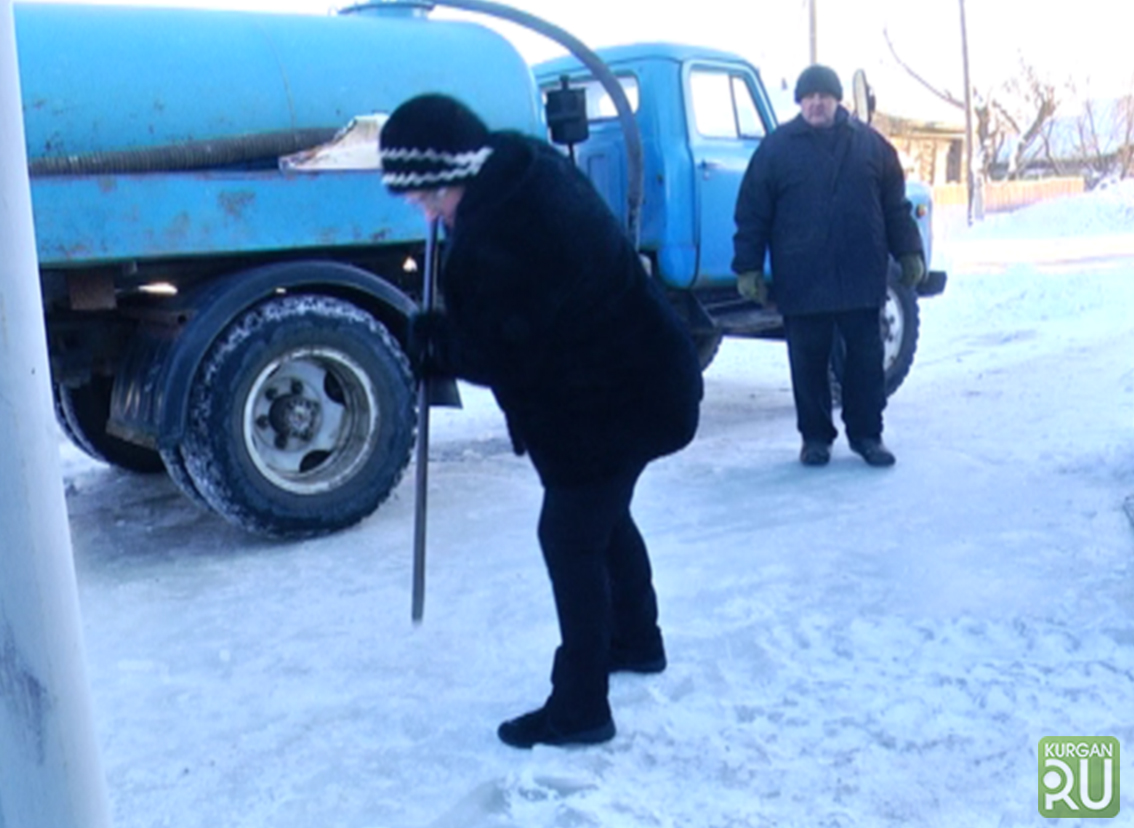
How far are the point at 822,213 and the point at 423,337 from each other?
10.5ft

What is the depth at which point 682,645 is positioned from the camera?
368 centimetres

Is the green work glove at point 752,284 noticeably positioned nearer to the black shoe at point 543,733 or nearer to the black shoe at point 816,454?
the black shoe at point 816,454

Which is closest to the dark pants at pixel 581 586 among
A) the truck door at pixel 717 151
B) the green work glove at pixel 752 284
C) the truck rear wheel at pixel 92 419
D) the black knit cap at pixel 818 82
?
the green work glove at pixel 752 284

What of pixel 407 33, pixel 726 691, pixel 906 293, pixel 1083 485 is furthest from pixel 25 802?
pixel 906 293

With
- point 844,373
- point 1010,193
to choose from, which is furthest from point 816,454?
point 1010,193

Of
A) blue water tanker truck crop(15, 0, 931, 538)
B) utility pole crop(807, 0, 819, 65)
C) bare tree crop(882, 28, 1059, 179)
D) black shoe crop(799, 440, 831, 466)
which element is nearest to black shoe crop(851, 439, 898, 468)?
black shoe crop(799, 440, 831, 466)

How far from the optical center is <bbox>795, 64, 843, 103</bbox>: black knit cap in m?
5.63

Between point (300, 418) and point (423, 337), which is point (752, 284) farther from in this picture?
point (423, 337)

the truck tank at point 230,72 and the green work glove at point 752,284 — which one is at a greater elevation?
the truck tank at point 230,72

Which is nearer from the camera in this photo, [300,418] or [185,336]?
[185,336]

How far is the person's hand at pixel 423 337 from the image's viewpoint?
9.62 feet

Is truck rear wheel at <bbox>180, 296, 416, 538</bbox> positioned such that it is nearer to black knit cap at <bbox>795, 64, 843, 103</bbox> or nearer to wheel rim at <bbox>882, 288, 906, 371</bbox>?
black knit cap at <bbox>795, 64, 843, 103</bbox>

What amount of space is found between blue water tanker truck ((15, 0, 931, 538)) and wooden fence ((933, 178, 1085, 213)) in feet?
96.4

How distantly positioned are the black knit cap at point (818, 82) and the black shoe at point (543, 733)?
354 cm
